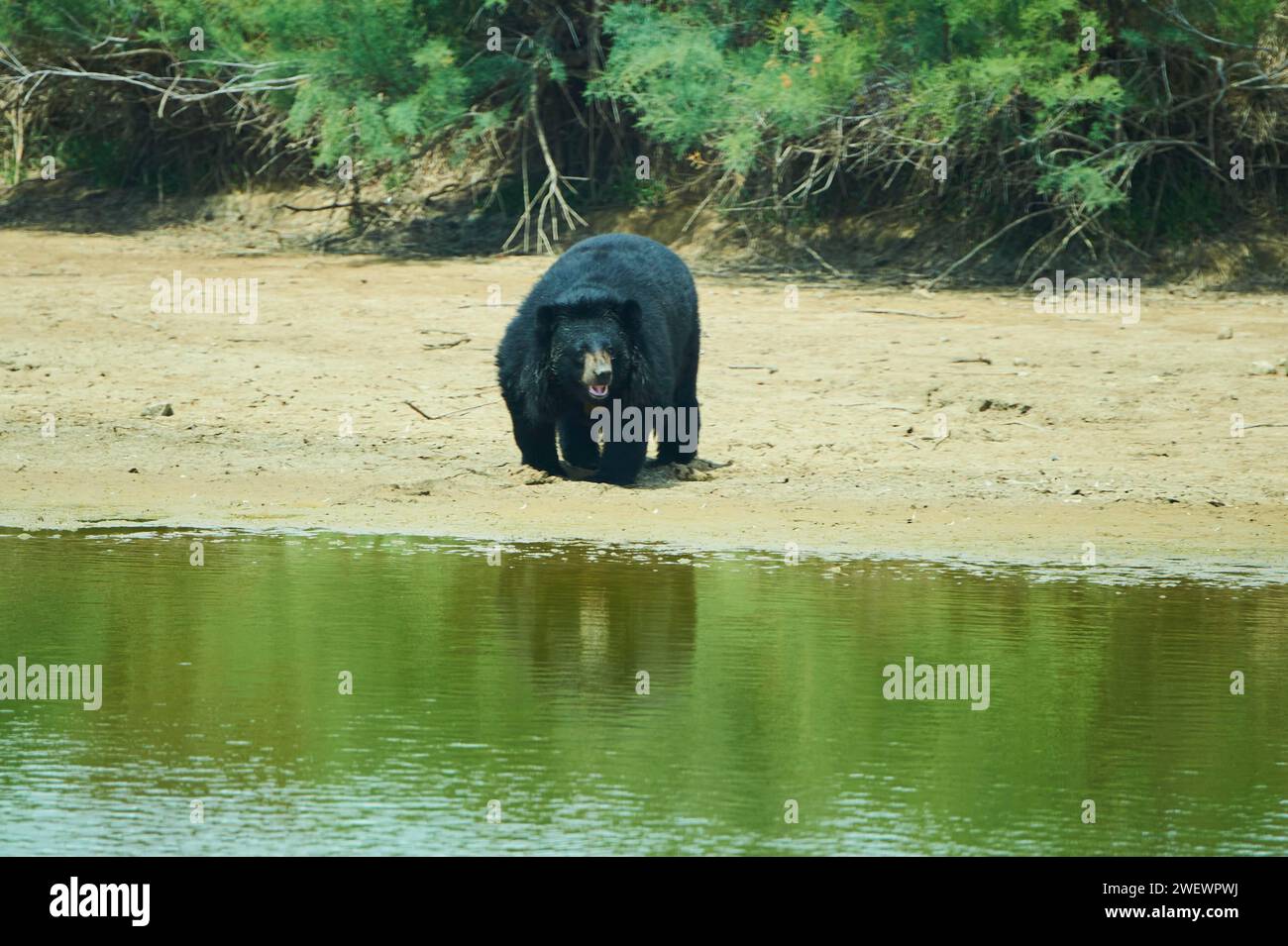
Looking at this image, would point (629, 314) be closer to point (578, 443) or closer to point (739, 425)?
point (578, 443)

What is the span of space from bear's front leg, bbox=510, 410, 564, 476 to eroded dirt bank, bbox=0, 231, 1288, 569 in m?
0.14

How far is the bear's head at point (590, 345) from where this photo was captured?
9.94m

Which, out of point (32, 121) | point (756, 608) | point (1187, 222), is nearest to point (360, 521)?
point (756, 608)

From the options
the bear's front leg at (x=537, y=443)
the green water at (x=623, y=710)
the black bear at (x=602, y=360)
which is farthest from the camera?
the bear's front leg at (x=537, y=443)

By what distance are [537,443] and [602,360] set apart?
0.94m

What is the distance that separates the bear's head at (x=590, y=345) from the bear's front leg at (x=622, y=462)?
1.53ft

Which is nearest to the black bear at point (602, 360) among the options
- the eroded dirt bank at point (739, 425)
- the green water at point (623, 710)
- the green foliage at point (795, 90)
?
the eroded dirt bank at point (739, 425)

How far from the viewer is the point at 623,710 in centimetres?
646

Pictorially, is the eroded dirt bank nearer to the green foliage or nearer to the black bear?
the black bear

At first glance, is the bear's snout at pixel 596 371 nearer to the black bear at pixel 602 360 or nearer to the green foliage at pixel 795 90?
the black bear at pixel 602 360

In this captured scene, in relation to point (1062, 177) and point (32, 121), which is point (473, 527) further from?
point (32, 121)

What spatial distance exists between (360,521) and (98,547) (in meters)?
1.41

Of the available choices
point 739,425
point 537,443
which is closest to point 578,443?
point 537,443

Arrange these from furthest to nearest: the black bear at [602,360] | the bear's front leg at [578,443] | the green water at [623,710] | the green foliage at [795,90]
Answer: the green foliage at [795,90] → the bear's front leg at [578,443] → the black bear at [602,360] → the green water at [623,710]
